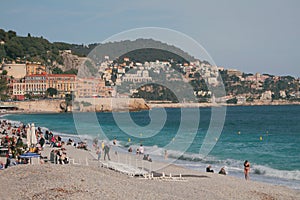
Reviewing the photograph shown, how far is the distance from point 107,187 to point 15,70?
387 feet

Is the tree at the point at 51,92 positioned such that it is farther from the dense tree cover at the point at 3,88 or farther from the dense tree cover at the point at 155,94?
the dense tree cover at the point at 155,94

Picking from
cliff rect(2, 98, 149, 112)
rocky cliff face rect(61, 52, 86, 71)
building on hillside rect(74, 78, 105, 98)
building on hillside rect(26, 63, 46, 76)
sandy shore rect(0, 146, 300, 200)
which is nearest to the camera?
sandy shore rect(0, 146, 300, 200)

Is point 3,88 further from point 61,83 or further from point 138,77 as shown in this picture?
point 138,77

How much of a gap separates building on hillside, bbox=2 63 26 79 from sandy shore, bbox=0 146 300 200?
114 m

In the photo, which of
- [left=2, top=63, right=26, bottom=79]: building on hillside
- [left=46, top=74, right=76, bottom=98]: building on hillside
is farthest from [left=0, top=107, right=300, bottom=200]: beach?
[left=2, top=63, right=26, bottom=79]: building on hillside

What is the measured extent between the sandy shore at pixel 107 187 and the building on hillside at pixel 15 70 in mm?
113793

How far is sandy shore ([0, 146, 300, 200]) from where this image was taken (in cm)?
1120

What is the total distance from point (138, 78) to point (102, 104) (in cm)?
1318

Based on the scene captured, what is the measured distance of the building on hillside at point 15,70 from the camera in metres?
124

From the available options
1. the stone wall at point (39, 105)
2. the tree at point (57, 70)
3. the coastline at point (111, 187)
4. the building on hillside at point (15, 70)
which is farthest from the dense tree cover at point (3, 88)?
the coastline at point (111, 187)

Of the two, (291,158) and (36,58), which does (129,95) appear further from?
(291,158)

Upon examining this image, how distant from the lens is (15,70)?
12444 centimetres

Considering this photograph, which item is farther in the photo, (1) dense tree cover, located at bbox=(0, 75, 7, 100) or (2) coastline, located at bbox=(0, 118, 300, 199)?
(1) dense tree cover, located at bbox=(0, 75, 7, 100)

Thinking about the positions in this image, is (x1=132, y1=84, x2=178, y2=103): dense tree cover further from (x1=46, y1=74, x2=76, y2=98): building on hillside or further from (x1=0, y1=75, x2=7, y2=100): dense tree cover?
(x1=0, y1=75, x2=7, y2=100): dense tree cover
